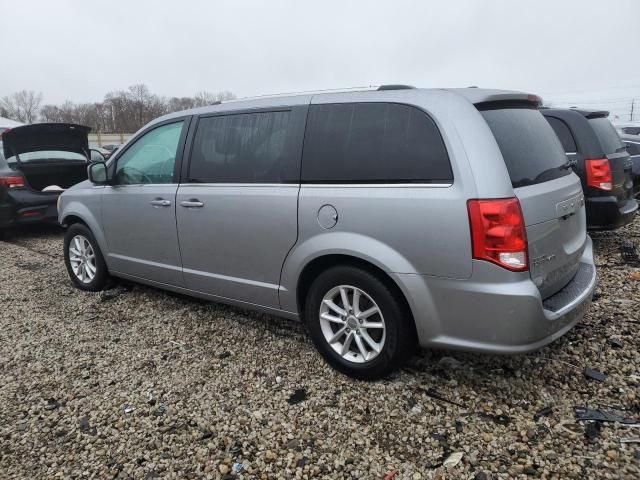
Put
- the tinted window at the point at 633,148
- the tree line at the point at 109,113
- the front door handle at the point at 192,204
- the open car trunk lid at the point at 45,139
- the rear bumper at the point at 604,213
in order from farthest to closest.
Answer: the tree line at the point at 109,113, the tinted window at the point at 633,148, the open car trunk lid at the point at 45,139, the rear bumper at the point at 604,213, the front door handle at the point at 192,204

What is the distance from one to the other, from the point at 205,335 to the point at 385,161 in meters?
2.00

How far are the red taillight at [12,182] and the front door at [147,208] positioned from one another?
3.86m

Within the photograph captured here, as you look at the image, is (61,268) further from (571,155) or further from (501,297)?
(571,155)

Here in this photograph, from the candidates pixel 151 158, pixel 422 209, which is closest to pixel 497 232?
pixel 422 209

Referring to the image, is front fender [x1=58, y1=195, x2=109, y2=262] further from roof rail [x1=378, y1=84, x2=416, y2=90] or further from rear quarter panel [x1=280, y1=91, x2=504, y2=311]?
roof rail [x1=378, y1=84, x2=416, y2=90]

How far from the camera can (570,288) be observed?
111 inches

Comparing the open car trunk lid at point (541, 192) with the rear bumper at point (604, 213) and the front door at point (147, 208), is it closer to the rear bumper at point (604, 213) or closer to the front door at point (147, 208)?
the rear bumper at point (604, 213)

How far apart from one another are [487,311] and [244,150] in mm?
1938

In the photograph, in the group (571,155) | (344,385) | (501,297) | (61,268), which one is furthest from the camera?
(61,268)

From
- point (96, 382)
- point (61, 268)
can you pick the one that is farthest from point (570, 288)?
point (61, 268)

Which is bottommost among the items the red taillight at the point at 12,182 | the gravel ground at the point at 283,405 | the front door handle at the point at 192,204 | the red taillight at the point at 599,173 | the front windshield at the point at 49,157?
the gravel ground at the point at 283,405

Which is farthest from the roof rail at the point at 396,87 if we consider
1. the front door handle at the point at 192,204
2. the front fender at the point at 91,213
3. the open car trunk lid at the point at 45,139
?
the open car trunk lid at the point at 45,139

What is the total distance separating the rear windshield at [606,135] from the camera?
5.05 metres

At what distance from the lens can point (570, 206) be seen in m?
2.84
